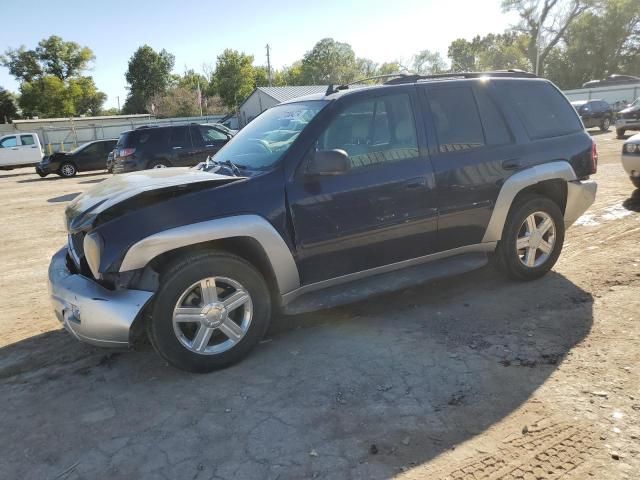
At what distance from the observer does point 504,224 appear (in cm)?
455

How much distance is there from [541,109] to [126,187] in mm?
3879

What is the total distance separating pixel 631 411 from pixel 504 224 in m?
2.08

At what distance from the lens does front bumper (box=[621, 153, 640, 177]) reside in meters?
7.96

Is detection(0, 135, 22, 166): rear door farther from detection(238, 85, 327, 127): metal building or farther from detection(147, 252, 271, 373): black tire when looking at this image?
detection(147, 252, 271, 373): black tire

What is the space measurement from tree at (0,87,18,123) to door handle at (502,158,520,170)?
7403 cm

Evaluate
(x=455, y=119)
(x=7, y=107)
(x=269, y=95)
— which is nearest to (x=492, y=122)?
(x=455, y=119)

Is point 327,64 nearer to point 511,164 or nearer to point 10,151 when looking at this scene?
point 10,151

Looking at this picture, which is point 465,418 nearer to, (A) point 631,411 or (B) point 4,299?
(A) point 631,411

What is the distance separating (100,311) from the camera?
313cm

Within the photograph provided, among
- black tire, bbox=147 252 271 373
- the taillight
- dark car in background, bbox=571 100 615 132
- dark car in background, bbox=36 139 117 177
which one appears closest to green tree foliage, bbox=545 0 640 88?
dark car in background, bbox=571 100 615 132

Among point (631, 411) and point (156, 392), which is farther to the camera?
point (156, 392)

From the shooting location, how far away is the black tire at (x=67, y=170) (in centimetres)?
2123

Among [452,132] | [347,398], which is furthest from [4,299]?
[452,132]

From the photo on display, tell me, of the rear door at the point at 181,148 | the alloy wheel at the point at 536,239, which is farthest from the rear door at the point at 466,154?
the rear door at the point at 181,148
